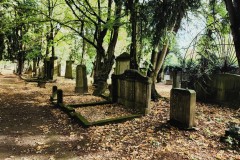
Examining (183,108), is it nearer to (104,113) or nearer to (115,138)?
(115,138)

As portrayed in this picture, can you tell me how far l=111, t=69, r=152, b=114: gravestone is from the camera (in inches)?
304

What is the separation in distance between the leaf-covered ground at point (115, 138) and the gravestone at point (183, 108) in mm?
227

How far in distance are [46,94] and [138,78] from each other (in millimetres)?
5935

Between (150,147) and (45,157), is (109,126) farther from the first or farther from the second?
(45,157)

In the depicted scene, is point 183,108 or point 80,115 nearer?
point 183,108

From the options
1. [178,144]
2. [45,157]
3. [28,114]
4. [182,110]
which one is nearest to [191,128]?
[182,110]

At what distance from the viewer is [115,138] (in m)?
5.82

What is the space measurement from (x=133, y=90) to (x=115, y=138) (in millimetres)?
2871

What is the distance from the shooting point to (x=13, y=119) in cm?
768

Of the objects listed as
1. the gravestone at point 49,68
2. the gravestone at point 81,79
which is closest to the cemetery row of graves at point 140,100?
the gravestone at point 81,79

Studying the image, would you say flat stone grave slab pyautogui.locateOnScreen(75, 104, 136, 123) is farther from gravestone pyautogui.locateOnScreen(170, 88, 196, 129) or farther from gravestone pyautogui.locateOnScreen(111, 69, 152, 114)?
gravestone pyautogui.locateOnScreen(170, 88, 196, 129)

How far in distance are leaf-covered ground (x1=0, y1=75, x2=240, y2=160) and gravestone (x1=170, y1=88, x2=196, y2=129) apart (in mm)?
227

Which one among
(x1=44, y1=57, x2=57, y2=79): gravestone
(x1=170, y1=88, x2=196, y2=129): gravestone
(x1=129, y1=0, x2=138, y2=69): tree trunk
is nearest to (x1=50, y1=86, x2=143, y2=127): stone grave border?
(x1=170, y1=88, x2=196, y2=129): gravestone

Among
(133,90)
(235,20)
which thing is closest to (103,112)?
(133,90)
